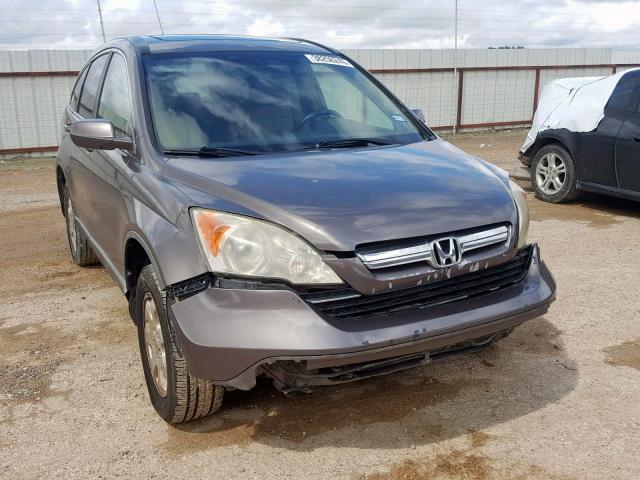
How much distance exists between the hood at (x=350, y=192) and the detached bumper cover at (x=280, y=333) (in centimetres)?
29

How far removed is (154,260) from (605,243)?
4751 mm

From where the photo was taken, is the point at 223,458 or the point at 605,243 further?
the point at 605,243

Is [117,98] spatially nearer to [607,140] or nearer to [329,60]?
[329,60]

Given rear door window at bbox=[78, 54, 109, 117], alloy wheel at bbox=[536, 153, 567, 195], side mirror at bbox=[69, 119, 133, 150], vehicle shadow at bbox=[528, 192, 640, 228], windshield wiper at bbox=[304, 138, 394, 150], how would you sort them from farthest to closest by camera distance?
alloy wheel at bbox=[536, 153, 567, 195] → vehicle shadow at bbox=[528, 192, 640, 228] → rear door window at bbox=[78, 54, 109, 117] → windshield wiper at bbox=[304, 138, 394, 150] → side mirror at bbox=[69, 119, 133, 150]

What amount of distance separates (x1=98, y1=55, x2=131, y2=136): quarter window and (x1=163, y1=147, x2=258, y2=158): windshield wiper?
44 centimetres

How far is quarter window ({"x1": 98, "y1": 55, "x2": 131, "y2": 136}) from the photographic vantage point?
355 centimetres

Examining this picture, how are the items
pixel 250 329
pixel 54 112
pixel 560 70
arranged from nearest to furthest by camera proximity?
pixel 250 329, pixel 54 112, pixel 560 70

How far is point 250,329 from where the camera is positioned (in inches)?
97.3

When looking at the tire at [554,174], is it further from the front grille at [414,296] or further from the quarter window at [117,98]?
the quarter window at [117,98]

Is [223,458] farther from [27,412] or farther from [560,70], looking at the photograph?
[560,70]

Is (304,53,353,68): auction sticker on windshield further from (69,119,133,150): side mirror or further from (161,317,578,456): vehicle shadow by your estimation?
(161,317,578,456): vehicle shadow

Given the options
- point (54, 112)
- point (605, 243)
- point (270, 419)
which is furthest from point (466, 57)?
point (270, 419)

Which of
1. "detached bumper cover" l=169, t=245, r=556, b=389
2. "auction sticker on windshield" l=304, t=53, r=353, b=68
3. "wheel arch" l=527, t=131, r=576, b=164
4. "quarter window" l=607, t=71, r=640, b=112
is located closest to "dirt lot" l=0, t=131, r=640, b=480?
"detached bumper cover" l=169, t=245, r=556, b=389

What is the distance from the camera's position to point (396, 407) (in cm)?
320
